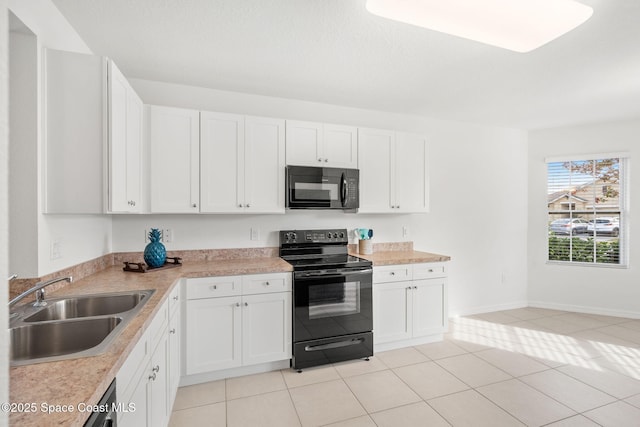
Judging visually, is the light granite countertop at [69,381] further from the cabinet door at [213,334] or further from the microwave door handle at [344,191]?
the microwave door handle at [344,191]

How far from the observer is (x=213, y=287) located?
7.79 ft

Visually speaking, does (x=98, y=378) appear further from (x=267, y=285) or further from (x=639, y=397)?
(x=639, y=397)

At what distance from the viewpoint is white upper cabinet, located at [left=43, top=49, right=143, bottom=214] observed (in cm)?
164

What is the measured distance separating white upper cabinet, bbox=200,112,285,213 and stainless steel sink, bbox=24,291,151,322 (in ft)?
3.47

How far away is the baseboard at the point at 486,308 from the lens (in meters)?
4.06

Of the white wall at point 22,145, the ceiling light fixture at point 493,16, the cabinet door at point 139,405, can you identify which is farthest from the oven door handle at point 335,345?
the ceiling light fixture at point 493,16

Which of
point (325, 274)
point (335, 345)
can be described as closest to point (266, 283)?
point (325, 274)

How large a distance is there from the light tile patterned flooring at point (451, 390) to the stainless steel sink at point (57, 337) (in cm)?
103

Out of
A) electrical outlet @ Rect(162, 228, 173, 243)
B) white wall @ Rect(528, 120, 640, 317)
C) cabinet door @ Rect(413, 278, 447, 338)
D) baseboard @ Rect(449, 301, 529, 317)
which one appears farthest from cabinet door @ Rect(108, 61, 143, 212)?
white wall @ Rect(528, 120, 640, 317)

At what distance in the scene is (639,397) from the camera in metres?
2.26

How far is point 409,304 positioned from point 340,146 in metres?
1.75

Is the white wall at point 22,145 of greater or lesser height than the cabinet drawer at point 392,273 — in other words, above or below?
above

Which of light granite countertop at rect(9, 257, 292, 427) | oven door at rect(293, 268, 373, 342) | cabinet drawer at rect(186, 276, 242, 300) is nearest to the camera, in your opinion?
light granite countertop at rect(9, 257, 292, 427)
